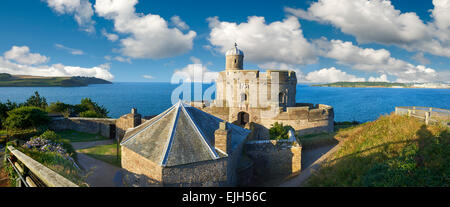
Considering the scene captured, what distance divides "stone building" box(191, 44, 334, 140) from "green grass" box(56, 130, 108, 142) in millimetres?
12912

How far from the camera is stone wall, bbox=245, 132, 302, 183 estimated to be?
15.9m

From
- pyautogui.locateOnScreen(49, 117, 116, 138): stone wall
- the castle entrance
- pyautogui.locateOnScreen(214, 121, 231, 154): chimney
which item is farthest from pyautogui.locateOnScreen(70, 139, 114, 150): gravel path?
the castle entrance

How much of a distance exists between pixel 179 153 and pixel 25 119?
22412mm

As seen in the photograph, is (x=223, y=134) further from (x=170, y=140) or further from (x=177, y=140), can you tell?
(x=170, y=140)

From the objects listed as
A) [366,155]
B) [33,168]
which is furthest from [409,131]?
[33,168]

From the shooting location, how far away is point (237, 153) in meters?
14.3

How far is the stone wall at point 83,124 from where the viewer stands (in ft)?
82.2

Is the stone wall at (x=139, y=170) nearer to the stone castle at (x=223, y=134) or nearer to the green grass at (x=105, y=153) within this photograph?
the stone castle at (x=223, y=134)

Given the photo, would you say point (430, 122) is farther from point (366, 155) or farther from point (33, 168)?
point (33, 168)

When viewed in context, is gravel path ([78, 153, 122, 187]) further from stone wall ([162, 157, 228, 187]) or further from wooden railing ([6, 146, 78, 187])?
wooden railing ([6, 146, 78, 187])

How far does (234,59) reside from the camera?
2980 cm

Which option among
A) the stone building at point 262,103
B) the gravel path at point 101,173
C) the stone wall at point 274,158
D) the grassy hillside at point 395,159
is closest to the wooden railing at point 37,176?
the gravel path at point 101,173
